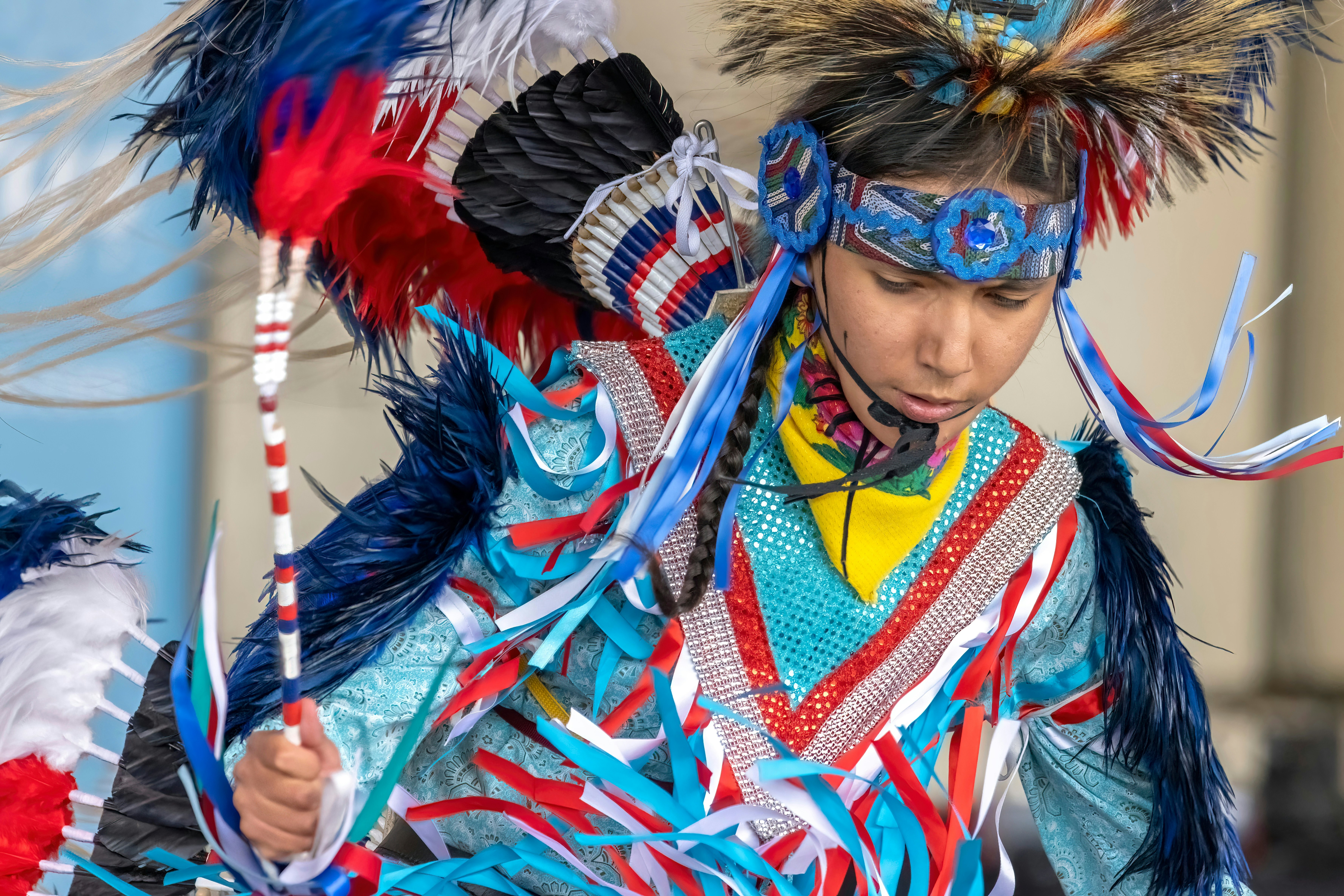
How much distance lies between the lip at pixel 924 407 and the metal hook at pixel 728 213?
0.62ft

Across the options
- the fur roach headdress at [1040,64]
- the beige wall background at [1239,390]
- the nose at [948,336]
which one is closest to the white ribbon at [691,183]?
the fur roach headdress at [1040,64]

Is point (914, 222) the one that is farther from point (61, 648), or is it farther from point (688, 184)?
point (61, 648)

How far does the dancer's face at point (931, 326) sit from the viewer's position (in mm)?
764

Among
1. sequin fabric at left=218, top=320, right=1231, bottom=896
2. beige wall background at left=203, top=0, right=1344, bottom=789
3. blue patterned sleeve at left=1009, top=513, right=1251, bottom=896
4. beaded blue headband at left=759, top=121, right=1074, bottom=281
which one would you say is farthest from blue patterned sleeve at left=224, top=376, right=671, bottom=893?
beige wall background at left=203, top=0, right=1344, bottom=789

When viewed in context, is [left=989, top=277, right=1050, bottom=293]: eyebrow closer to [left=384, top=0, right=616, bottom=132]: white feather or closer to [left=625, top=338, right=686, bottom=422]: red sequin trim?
[left=625, top=338, right=686, bottom=422]: red sequin trim

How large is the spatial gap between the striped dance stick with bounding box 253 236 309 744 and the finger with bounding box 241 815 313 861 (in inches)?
3.6

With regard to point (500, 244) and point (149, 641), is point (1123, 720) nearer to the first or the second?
point (500, 244)

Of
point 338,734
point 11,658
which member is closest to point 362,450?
point 11,658

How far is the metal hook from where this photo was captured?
0.94m

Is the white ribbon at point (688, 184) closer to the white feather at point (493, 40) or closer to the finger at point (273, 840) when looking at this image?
the white feather at point (493, 40)

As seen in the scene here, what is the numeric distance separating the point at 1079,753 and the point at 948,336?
0.46 meters

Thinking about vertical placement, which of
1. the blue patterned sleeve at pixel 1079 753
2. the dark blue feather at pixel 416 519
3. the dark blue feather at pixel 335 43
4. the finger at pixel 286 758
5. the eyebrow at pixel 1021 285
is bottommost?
the blue patterned sleeve at pixel 1079 753

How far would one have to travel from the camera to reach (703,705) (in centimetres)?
81

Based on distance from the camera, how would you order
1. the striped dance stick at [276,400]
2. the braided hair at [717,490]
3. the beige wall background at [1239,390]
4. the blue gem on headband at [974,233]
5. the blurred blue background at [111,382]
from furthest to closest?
the beige wall background at [1239,390]
the blurred blue background at [111,382]
the braided hair at [717,490]
the blue gem on headband at [974,233]
the striped dance stick at [276,400]
